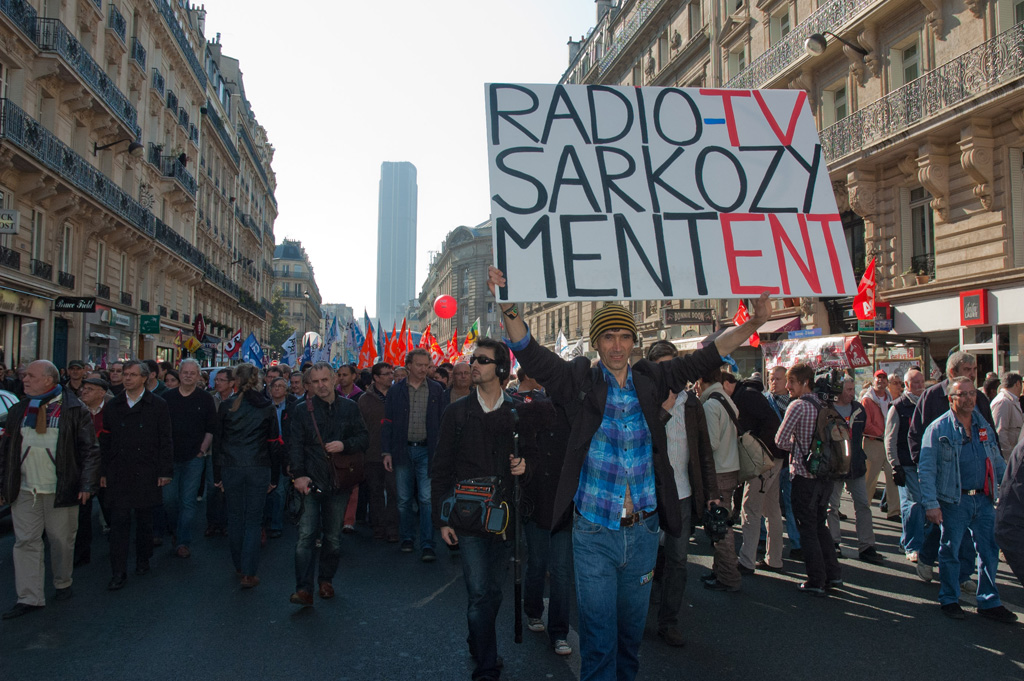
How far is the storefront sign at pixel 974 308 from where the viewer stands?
15.6 metres

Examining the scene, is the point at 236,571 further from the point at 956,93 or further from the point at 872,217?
the point at 872,217

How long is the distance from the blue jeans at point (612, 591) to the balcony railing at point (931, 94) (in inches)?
567

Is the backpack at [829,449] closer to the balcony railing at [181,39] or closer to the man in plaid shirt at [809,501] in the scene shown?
the man in plaid shirt at [809,501]

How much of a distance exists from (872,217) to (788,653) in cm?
1780

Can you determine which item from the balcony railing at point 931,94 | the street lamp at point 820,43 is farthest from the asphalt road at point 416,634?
the street lamp at point 820,43

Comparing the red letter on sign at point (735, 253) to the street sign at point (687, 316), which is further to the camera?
the street sign at point (687, 316)

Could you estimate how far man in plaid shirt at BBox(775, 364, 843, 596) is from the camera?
5.64m

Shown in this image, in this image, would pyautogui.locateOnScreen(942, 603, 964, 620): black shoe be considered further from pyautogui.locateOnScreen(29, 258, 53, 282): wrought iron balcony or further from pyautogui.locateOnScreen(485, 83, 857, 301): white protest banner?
pyautogui.locateOnScreen(29, 258, 53, 282): wrought iron balcony

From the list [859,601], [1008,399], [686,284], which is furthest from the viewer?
[1008,399]

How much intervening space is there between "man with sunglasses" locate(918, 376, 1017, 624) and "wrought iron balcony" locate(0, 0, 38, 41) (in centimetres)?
2137

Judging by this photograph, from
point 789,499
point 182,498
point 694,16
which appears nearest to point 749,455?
point 789,499

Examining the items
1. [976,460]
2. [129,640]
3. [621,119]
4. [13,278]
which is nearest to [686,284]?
[621,119]

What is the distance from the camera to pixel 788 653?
14.4 feet

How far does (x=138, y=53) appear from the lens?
28203 millimetres
